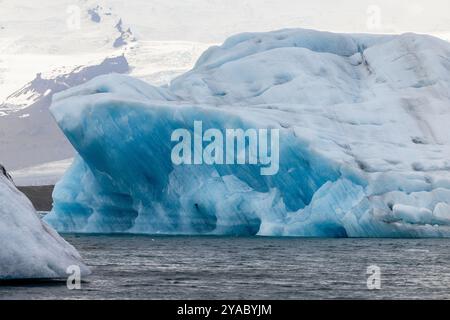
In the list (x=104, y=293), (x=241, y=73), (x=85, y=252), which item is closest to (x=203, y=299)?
(x=104, y=293)

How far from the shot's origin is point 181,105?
151 ft

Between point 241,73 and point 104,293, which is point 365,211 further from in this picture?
point 104,293

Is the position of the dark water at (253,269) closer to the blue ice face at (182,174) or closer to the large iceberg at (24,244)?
the large iceberg at (24,244)

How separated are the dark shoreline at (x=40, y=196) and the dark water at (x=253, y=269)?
11122 centimetres

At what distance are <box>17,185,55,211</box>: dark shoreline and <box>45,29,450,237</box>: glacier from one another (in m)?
105

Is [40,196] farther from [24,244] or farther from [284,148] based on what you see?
[24,244]

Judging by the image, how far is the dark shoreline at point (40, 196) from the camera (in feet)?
519

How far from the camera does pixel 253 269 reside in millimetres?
33031

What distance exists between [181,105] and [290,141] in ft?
14.0

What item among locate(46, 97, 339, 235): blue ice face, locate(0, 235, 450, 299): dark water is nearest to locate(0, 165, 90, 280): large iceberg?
locate(0, 235, 450, 299): dark water

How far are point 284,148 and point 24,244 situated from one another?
2175 centimetres

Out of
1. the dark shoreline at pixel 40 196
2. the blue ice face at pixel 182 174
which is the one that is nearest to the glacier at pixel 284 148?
the blue ice face at pixel 182 174

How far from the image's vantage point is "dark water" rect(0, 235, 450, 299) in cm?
2617

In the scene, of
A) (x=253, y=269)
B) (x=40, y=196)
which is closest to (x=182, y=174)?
(x=253, y=269)
